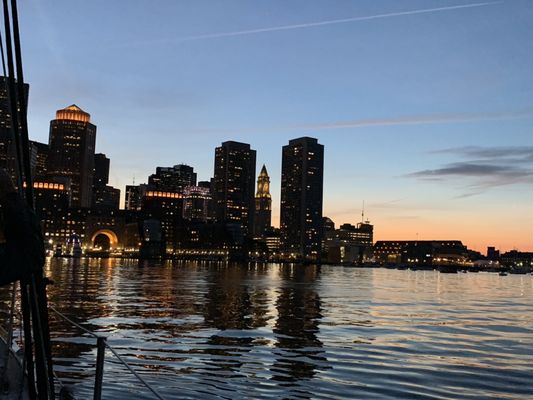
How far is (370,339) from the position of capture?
2892cm

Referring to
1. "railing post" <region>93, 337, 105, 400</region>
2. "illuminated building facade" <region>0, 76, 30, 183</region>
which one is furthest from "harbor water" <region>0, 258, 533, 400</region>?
"railing post" <region>93, 337, 105, 400</region>

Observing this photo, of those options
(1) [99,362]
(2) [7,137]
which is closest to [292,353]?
(2) [7,137]

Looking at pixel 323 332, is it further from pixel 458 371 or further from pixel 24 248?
pixel 24 248

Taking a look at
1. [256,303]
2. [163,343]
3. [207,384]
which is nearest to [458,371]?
[207,384]

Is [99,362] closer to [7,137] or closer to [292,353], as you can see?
[292,353]

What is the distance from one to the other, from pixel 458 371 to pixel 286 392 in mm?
8108

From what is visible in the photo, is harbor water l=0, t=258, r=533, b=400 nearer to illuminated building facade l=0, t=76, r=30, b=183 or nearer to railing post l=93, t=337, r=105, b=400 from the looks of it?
illuminated building facade l=0, t=76, r=30, b=183

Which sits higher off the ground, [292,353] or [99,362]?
[99,362]

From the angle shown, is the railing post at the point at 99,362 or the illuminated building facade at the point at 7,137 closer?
the illuminated building facade at the point at 7,137

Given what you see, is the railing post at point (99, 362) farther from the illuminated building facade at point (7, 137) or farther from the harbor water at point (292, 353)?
the harbor water at point (292, 353)

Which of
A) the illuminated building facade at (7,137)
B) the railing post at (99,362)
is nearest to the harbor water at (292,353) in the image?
the illuminated building facade at (7,137)

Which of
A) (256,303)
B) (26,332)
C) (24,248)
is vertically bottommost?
(256,303)

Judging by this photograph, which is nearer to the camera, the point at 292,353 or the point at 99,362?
the point at 99,362

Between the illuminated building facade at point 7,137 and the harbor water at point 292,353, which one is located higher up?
the illuminated building facade at point 7,137
